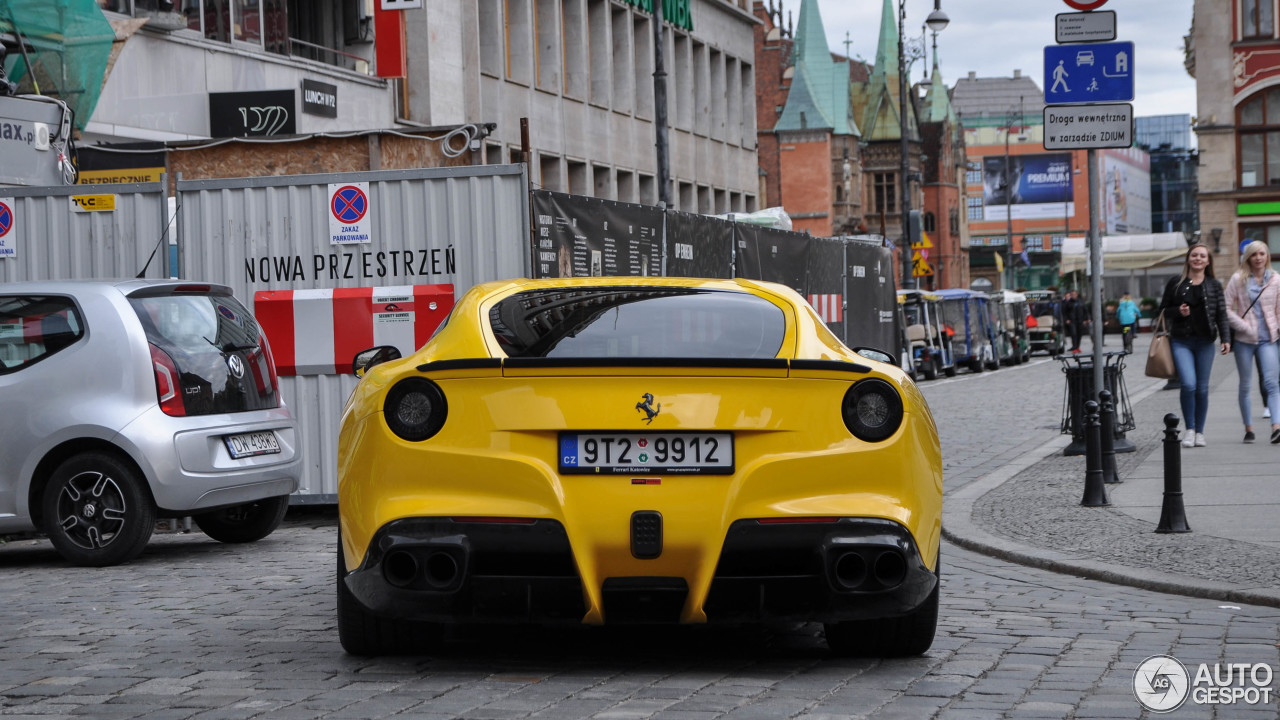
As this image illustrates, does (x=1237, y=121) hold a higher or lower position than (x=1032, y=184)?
lower

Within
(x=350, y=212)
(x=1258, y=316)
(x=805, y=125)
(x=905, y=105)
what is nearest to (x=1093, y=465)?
(x=1258, y=316)

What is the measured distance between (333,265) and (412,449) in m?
6.61

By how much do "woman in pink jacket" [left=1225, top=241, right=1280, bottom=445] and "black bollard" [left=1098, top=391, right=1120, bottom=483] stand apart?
300 cm

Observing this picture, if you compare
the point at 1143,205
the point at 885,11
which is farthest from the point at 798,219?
the point at 1143,205

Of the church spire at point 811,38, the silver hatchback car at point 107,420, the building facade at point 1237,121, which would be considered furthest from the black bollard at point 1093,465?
the church spire at point 811,38

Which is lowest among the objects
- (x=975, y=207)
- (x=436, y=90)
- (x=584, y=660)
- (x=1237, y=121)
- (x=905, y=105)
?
(x=584, y=660)

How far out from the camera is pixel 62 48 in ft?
66.6

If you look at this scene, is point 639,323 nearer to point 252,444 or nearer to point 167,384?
point 167,384

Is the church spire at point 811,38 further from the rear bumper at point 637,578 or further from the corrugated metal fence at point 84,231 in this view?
the rear bumper at point 637,578

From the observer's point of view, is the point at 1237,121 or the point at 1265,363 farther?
the point at 1237,121

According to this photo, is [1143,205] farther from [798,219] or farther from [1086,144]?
[1086,144]

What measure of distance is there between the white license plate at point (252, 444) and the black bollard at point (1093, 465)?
5.04m

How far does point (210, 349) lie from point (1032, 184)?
168 m

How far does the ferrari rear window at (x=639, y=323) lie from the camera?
6000 millimetres
